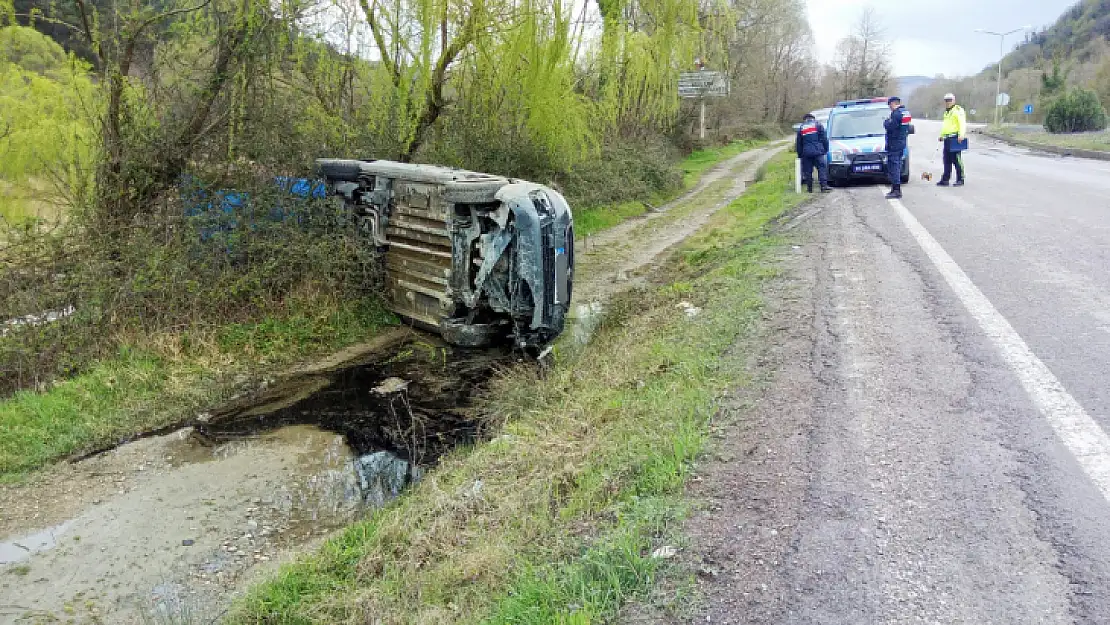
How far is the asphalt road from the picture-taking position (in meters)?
2.73

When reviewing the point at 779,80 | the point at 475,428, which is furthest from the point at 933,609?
the point at 779,80

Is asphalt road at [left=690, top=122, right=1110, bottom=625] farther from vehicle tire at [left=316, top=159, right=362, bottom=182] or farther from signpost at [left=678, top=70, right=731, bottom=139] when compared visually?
signpost at [left=678, top=70, right=731, bottom=139]

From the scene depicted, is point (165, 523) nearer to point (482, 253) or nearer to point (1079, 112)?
point (482, 253)

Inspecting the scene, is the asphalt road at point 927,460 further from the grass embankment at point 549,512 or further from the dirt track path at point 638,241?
the dirt track path at point 638,241

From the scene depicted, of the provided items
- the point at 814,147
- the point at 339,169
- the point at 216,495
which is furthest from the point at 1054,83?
the point at 216,495

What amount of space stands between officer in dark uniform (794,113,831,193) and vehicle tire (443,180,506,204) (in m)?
7.98

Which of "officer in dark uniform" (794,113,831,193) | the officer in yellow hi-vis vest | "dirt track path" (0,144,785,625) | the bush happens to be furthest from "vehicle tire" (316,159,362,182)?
the bush

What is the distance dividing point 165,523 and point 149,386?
275 centimetres

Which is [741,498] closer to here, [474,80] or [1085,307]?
[1085,307]

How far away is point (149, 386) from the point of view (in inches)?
307

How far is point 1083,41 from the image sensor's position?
75.6 metres

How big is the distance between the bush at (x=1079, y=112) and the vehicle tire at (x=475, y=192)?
3381cm

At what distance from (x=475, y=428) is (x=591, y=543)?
381cm

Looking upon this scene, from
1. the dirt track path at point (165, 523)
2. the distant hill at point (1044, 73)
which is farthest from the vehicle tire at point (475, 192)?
the distant hill at point (1044, 73)
